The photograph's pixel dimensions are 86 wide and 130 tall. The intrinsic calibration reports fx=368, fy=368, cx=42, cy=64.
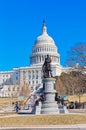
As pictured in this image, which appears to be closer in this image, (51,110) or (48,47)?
(51,110)

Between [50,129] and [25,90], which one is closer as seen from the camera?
[50,129]

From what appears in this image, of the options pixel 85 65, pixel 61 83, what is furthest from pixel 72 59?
pixel 61 83

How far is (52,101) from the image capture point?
3669 centimetres

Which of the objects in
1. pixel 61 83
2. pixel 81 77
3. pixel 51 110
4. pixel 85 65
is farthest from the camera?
pixel 61 83

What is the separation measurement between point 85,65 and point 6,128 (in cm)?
4523

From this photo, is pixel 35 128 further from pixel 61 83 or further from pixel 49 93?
pixel 61 83

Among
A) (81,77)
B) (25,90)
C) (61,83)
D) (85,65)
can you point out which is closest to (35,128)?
(85,65)

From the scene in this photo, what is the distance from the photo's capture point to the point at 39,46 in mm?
198125

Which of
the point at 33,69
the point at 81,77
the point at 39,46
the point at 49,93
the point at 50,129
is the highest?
the point at 39,46

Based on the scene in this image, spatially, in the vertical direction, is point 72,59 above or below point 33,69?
below

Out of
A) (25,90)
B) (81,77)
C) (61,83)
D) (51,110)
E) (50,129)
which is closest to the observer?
(50,129)

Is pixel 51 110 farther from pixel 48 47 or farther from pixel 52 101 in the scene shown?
pixel 48 47

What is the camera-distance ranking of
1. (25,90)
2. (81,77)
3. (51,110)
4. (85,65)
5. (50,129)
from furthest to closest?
(25,90), (81,77), (85,65), (51,110), (50,129)

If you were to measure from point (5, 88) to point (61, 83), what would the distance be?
250ft
